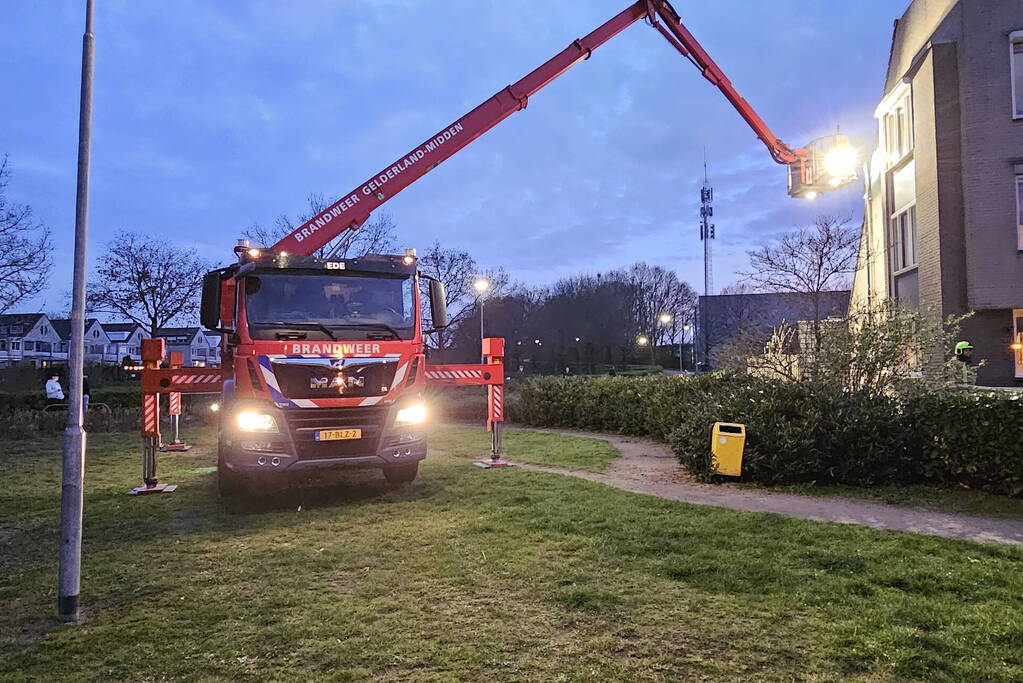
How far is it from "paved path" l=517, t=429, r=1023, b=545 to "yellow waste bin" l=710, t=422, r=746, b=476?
0.92 ft

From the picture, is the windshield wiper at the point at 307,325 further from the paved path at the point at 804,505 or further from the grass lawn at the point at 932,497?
the grass lawn at the point at 932,497

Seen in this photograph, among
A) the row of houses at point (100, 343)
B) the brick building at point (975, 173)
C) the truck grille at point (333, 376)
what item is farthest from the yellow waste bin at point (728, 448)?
the row of houses at point (100, 343)

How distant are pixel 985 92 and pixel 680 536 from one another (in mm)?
15003

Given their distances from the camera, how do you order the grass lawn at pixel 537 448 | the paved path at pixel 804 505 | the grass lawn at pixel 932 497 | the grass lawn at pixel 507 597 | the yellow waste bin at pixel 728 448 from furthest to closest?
the grass lawn at pixel 537 448 → the yellow waste bin at pixel 728 448 → the grass lawn at pixel 932 497 → the paved path at pixel 804 505 → the grass lawn at pixel 507 597

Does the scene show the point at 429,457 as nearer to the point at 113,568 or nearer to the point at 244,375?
the point at 244,375

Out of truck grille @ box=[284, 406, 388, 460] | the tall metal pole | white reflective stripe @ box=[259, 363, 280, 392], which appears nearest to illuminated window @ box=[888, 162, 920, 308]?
truck grille @ box=[284, 406, 388, 460]

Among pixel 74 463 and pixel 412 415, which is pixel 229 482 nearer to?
pixel 412 415

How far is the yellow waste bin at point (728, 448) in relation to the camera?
880cm

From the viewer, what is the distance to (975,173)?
15086 mm

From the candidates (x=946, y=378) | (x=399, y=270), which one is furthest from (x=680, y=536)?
(x=946, y=378)

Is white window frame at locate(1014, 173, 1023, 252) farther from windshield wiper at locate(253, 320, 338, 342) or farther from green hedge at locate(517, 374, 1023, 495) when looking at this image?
windshield wiper at locate(253, 320, 338, 342)

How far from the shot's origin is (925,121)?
52.9 ft

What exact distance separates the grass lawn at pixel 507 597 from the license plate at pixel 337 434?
0.84 m

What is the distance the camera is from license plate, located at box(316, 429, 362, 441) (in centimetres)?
754
